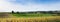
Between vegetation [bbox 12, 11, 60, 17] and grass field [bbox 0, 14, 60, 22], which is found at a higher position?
vegetation [bbox 12, 11, 60, 17]

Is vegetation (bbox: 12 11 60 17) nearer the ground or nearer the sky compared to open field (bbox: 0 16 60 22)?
nearer the sky

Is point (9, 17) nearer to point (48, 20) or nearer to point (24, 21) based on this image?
point (24, 21)

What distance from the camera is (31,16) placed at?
269 centimetres

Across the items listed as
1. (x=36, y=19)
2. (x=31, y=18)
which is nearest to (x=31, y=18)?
(x=31, y=18)

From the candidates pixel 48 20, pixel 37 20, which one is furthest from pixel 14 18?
pixel 48 20

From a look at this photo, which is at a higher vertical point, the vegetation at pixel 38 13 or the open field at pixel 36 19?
the vegetation at pixel 38 13

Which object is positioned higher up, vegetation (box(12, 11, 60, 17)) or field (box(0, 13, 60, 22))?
vegetation (box(12, 11, 60, 17))

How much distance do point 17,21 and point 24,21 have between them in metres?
0.16

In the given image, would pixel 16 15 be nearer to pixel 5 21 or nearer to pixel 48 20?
pixel 5 21

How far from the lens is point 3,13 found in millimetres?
2680

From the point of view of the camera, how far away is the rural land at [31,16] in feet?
8.61

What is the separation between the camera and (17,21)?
8.52ft

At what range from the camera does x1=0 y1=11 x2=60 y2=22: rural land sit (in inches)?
103

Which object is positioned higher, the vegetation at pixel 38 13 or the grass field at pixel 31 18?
the vegetation at pixel 38 13
